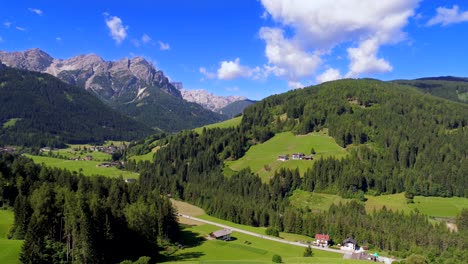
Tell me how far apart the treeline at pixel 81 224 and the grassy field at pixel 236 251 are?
5.67 m

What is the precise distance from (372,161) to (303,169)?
34.1 meters

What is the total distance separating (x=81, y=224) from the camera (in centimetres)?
5903

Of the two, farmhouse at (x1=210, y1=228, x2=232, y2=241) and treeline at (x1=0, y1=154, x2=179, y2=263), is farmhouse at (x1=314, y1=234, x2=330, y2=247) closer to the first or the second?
farmhouse at (x1=210, y1=228, x2=232, y2=241)

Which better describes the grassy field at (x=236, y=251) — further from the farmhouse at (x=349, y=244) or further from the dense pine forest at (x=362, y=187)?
the dense pine forest at (x=362, y=187)

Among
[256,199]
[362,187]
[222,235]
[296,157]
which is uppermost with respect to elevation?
[296,157]

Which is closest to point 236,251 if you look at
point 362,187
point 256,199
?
point 256,199

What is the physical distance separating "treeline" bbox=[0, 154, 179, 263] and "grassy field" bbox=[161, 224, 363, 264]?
5673 mm

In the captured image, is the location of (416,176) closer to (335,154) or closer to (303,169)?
(335,154)

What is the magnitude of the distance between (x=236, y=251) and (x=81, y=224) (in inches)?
1474

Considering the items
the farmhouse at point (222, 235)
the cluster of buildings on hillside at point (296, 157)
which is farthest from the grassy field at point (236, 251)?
the cluster of buildings on hillside at point (296, 157)

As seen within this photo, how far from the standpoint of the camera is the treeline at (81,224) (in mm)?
58531

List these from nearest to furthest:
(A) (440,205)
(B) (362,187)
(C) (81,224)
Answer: (C) (81,224) → (A) (440,205) → (B) (362,187)

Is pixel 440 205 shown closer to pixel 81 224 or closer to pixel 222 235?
pixel 222 235

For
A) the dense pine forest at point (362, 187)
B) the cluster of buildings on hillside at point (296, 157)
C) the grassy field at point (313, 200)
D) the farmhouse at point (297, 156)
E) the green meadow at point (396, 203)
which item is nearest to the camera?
the dense pine forest at point (362, 187)
